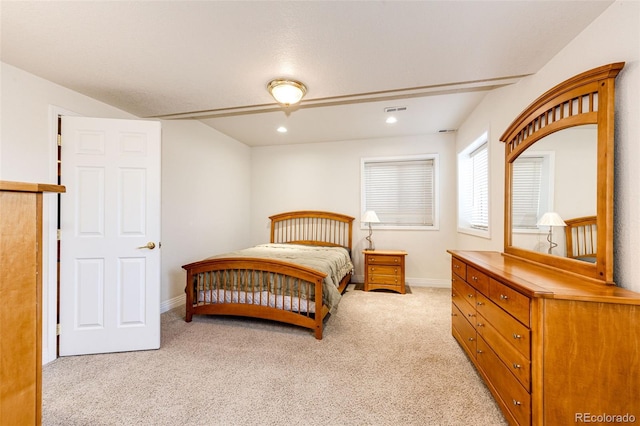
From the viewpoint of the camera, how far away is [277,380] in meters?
1.99

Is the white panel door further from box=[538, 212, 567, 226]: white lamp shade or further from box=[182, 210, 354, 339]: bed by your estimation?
box=[538, 212, 567, 226]: white lamp shade

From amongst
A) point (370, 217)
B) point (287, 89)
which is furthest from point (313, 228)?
point (287, 89)

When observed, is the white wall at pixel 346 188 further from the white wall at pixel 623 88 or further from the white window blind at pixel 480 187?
the white wall at pixel 623 88

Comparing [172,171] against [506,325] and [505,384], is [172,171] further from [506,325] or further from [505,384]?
[505,384]

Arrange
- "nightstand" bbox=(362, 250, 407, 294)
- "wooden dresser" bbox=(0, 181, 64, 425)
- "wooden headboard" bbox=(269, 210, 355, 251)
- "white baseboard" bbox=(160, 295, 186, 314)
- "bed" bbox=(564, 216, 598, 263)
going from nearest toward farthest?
A: "wooden dresser" bbox=(0, 181, 64, 425)
"bed" bbox=(564, 216, 598, 263)
"white baseboard" bbox=(160, 295, 186, 314)
"nightstand" bbox=(362, 250, 407, 294)
"wooden headboard" bbox=(269, 210, 355, 251)

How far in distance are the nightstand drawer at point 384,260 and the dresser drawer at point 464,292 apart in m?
1.59

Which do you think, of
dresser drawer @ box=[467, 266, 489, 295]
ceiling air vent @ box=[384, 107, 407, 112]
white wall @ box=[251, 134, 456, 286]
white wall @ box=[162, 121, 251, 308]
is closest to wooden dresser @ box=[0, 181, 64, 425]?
dresser drawer @ box=[467, 266, 489, 295]

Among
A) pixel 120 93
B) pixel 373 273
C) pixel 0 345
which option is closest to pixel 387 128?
pixel 373 273

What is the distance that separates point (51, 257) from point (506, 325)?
3.64 metres

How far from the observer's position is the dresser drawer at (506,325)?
1.34m

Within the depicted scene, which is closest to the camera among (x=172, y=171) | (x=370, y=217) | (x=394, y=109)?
(x=394, y=109)

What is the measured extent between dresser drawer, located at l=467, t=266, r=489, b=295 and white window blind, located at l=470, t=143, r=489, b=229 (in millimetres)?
1193

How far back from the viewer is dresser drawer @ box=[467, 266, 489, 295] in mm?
1829

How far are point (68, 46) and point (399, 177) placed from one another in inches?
175
